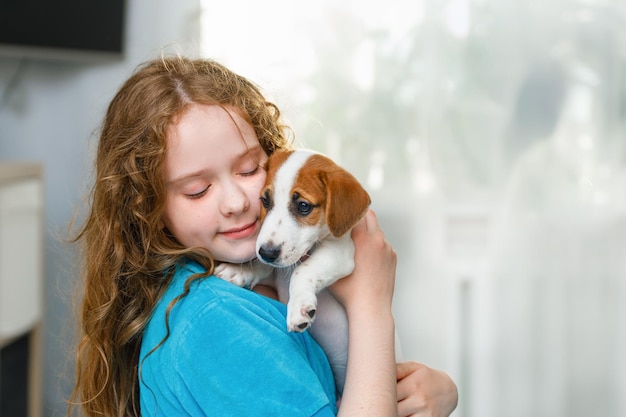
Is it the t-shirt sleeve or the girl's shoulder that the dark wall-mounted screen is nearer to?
the girl's shoulder

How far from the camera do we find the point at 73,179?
3.57 m

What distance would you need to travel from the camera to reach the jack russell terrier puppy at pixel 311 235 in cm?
126

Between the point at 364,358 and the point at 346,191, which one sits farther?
the point at 346,191

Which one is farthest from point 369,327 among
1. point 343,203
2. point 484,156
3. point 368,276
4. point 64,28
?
point 64,28

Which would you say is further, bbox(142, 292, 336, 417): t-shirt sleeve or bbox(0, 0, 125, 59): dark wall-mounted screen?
bbox(0, 0, 125, 59): dark wall-mounted screen

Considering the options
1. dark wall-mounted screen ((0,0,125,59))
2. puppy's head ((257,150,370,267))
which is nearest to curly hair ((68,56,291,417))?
puppy's head ((257,150,370,267))

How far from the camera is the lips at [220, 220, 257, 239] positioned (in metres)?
1.27

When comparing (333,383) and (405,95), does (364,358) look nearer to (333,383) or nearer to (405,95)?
(333,383)

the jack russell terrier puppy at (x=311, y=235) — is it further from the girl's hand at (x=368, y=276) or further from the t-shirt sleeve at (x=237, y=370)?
the t-shirt sleeve at (x=237, y=370)

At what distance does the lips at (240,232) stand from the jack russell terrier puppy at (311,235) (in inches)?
1.1

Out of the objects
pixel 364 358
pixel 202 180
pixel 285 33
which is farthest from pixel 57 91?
pixel 364 358

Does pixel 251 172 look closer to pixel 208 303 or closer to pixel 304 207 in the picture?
pixel 304 207

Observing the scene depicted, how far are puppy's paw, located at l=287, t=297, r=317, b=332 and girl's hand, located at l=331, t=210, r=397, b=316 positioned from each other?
12cm

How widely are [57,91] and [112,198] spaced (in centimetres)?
249
